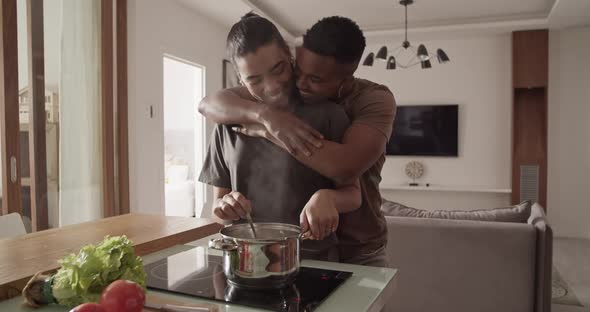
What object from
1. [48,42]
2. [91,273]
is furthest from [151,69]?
[91,273]

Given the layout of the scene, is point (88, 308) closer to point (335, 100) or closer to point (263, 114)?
point (263, 114)

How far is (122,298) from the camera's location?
0.64m

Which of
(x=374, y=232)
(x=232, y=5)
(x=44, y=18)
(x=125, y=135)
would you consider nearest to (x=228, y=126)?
(x=374, y=232)

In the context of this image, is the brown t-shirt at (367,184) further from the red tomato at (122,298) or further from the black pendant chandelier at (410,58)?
the black pendant chandelier at (410,58)

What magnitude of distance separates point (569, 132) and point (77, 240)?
5.22m

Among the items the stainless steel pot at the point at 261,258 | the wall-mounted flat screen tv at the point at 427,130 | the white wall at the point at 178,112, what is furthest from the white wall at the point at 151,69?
the stainless steel pot at the point at 261,258

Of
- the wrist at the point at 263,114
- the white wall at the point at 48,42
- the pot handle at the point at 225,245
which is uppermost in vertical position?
the white wall at the point at 48,42

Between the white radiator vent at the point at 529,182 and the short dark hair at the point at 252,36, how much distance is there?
494 centimetres

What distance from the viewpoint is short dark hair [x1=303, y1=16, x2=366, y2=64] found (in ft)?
2.68

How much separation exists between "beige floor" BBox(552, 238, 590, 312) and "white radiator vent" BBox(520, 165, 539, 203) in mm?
528

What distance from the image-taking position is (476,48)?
5.30m

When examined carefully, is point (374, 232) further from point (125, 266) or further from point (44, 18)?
point (44, 18)

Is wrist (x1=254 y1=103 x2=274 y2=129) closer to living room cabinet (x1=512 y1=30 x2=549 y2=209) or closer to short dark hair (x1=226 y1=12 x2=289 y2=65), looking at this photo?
short dark hair (x1=226 y1=12 x2=289 y2=65)

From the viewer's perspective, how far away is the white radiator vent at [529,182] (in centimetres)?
502
